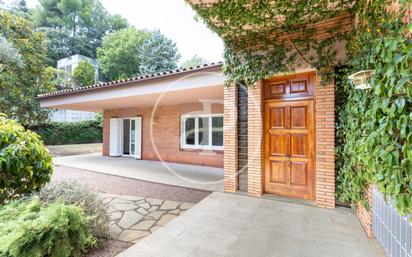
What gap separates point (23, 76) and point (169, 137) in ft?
28.6

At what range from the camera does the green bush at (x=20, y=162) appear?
8.76 ft

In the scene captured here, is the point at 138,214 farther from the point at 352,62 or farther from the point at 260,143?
the point at 352,62

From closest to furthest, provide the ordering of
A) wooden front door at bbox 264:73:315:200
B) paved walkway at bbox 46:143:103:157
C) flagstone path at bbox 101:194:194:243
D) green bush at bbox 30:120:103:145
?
flagstone path at bbox 101:194:194:243, wooden front door at bbox 264:73:315:200, paved walkway at bbox 46:143:103:157, green bush at bbox 30:120:103:145

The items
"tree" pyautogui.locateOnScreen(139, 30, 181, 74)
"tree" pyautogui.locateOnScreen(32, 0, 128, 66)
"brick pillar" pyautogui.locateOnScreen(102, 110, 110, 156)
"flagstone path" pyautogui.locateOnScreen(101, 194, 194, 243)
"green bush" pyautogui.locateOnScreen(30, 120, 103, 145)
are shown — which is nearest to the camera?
"flagstone path" pyautogui.locateOnScreen(101, 194, 194, 243)

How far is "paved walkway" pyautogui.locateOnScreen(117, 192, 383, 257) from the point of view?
2396 millimetres

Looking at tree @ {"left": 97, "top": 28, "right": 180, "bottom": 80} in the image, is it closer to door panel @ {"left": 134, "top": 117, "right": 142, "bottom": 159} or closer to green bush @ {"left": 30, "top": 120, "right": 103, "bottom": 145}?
green bush @ {"left": 30, "top": 120, "right": 103, "bottom": 145}

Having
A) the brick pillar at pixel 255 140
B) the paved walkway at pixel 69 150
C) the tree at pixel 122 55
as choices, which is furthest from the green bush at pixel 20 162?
the tree at pixel 122 55

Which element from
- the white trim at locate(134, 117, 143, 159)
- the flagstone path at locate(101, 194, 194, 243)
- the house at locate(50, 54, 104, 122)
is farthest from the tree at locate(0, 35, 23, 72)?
the flagstone path at locate(101, 194, 194, 243)

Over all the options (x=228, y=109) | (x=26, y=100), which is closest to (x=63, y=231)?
(x=228, y=109)

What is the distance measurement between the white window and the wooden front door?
3268 millimetres

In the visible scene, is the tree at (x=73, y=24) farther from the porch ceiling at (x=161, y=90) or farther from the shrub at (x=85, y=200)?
the shrub at (x=85, y=200)

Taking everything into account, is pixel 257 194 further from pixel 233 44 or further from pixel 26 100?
pixel 26 100

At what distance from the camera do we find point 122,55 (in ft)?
69.2

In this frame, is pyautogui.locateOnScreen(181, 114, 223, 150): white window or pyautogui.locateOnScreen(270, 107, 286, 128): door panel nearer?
pyautogui.locateOnScreen(270, 107, 286, 128): door panel
